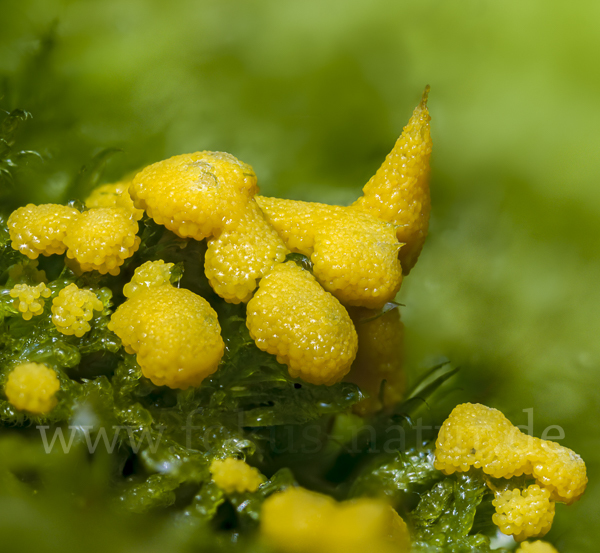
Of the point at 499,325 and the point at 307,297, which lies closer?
the point at 307,297

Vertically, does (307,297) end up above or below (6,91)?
below

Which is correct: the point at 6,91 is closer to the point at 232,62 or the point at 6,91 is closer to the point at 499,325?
the point at 232,62

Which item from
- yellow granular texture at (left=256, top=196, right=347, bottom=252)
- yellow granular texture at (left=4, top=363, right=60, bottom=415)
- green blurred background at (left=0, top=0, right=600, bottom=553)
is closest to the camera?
yellow granular texture at (left=4, top=363, right=60, bottom=415)

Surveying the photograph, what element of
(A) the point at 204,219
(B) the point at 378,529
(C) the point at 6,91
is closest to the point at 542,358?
(B) the point at 378,529

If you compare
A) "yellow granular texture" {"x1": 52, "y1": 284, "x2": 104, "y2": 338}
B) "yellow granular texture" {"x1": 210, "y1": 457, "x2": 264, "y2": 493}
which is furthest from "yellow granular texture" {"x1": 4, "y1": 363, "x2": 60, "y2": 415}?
"yellow granular texture" {"x1": 210, "y1": 457, "x2": 264, "y2": 493}

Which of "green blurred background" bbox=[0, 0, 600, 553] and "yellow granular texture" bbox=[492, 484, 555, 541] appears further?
"green blurred background" bbox=[0, 0, 600, 553]

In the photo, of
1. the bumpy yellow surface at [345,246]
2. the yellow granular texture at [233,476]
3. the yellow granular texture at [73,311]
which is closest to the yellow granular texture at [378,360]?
the bumpy yellow surface at [345,246]

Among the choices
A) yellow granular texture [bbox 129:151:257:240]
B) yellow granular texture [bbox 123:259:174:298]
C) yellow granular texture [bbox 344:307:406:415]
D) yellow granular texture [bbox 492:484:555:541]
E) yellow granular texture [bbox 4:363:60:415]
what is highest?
yellow granular texture [bbox 129:151:257:240]

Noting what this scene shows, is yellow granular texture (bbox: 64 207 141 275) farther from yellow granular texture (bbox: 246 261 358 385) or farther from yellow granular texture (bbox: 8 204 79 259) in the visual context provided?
yellow granular texture (bbox: 246 261 358 385)
